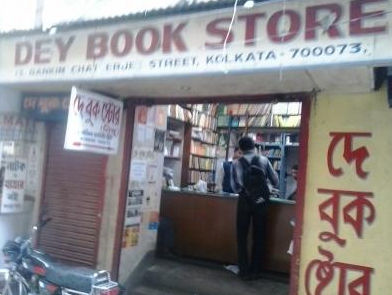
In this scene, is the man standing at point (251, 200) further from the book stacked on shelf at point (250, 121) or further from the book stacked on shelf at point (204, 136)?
the book stacked on shelf at point (204, 136)

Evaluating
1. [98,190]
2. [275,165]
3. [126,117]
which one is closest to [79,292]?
[98,190]

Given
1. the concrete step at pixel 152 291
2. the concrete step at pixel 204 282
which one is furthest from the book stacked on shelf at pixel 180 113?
the concrete step at pixel 152 291

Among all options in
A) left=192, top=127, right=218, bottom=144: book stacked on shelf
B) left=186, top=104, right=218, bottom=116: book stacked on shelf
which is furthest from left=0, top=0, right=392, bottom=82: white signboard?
left=192, top=127, right=218, bottom=144: book stacked on shelf

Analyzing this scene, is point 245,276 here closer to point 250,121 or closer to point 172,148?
point 172,148

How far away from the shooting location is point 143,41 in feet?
13.8

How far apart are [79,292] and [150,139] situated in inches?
91.7

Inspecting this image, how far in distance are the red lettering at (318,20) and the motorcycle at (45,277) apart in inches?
105

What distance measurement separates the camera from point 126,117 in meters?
5.69

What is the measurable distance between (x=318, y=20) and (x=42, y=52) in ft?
9.26

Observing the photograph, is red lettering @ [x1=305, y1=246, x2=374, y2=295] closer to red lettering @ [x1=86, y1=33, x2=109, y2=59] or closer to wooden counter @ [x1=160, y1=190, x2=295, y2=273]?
wooden counter @ [x1=160, y1=190, x2=295, y2=273]

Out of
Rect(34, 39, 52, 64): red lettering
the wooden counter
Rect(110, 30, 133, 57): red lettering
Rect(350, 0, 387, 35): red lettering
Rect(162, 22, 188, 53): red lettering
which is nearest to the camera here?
Rect(350, 0, 387, 35): red lettering

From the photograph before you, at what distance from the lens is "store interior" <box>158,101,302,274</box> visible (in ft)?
20.1

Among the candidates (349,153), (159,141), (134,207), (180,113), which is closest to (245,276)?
(134,207)

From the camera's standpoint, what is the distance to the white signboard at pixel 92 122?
14.7 ft
